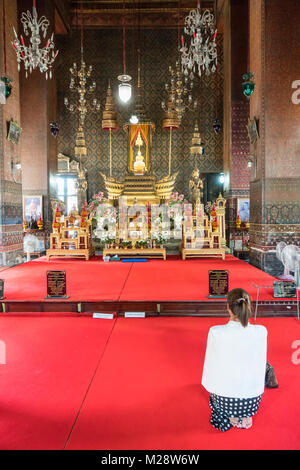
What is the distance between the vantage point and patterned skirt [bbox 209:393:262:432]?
178cm

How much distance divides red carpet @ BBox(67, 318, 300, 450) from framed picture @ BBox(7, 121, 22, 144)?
5.69 m

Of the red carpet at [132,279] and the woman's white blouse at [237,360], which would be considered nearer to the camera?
the woman's white blouse at [237,360]

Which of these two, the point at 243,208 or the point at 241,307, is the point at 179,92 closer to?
the point at 243,208

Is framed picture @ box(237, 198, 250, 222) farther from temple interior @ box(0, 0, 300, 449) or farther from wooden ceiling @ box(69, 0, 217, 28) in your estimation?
wooden ceiling @ box(69, 0, 217, 28)

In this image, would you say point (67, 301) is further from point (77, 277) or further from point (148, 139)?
point (148, 139)

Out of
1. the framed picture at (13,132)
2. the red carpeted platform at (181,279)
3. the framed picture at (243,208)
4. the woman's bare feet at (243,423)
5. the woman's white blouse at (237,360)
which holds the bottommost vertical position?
the woman's bare feet at (243,423)

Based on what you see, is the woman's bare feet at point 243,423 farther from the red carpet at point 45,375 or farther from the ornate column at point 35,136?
the ornate column at point 35,136

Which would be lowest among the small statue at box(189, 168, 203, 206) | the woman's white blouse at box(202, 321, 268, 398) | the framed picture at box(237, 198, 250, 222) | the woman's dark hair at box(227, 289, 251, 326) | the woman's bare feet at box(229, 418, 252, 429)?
the woman's bare feet at box(229, 418, 252, 429)

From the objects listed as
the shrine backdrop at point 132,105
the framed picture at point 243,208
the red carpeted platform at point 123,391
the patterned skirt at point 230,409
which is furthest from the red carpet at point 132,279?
the shrine backdrop at point 132,105

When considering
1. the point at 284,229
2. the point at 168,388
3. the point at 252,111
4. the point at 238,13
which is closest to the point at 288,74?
the point at 252,111

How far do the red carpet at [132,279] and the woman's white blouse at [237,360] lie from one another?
7.59 feet

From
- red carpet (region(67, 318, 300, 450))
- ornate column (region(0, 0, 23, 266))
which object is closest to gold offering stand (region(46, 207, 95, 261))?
ornate column (region(0, 0, 23, 266))

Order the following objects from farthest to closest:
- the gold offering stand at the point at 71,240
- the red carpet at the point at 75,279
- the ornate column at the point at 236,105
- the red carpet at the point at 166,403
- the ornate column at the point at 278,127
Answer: the ornate column at the point at 236,105 → the gold offering stand at the point at 71,240 → the ornate column at the point at 278,127 → the red carpet at the point at 75,279 → the red carpet at the point at 166,403

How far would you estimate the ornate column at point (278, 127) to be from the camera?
20.4 ft
